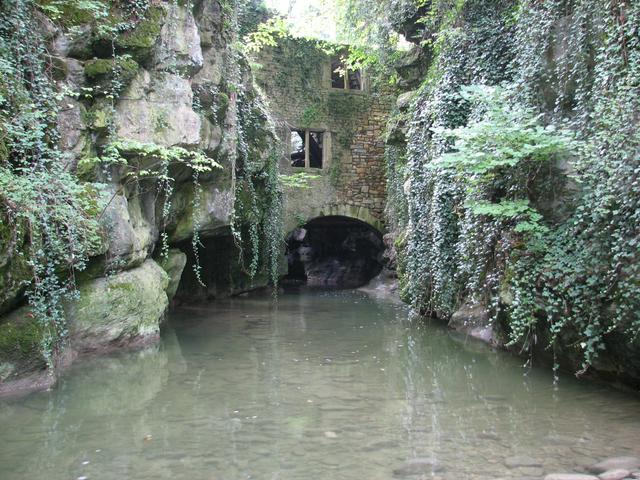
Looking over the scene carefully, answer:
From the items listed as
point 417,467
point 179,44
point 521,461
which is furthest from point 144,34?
point 521,461

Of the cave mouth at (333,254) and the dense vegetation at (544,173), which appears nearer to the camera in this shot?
the dense vegetation at (544,173)

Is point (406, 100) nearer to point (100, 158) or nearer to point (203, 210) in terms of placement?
point (203, 210)

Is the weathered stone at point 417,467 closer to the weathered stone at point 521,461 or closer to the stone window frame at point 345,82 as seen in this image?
the weathered stone at point 521,461

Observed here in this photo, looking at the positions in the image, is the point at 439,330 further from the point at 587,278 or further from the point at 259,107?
the point at 259,107

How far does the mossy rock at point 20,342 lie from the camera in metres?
5.06

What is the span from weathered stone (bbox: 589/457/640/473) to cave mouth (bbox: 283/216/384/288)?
16027 mm

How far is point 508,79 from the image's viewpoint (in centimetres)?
795

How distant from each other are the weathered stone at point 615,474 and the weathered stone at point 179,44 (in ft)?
22.9

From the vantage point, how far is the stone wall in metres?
15.7

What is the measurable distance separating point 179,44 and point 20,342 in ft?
15.6

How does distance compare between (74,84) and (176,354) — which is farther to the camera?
(176,354)

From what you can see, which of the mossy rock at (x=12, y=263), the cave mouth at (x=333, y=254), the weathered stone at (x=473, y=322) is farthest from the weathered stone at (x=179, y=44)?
the cave mouth at (x=333, y=254)

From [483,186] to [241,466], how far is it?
14.9ft

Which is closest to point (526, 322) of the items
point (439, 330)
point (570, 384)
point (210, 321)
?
point (570, 384)
